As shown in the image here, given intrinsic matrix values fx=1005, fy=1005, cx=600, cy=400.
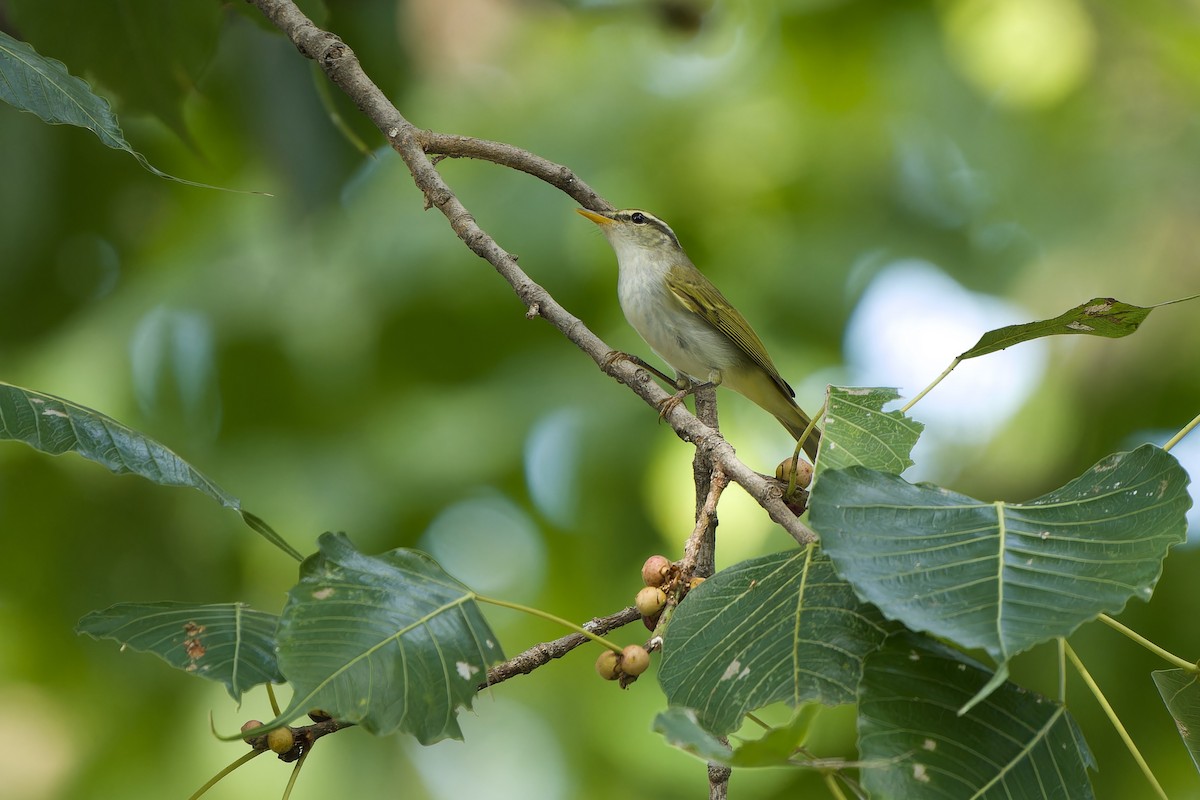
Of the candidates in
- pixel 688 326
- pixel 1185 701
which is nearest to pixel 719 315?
pixel 688 326

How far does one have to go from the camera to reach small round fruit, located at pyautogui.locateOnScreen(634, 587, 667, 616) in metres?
1.33

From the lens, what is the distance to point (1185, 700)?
1.26 m

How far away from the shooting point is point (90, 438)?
4.49 feet

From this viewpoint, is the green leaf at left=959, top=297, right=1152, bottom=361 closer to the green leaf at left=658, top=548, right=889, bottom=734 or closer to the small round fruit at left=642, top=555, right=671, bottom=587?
the green leaf at left=658, top=548, right=889, bottom=734

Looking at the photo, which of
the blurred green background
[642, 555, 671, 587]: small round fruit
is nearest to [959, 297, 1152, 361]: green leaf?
[642, 555, 671, 587]: small round fruit

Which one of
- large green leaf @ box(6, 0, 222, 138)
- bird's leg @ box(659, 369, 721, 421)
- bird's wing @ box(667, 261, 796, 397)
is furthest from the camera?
bird's wing @ box(667, 261, 796, 397)

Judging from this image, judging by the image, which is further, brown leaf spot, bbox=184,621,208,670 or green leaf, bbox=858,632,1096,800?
brown leaf spot, bbox=184,621,208,670

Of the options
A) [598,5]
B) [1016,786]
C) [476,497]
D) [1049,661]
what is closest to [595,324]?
[476,497]

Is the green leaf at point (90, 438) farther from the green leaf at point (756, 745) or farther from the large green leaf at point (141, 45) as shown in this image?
the large green leaf at point (141, 45)

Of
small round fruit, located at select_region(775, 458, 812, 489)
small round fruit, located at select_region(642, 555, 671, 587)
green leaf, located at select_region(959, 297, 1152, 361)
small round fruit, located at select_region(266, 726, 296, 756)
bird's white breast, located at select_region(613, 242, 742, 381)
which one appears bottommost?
small round fruit, located at select_region(266, 726, 296, 756)

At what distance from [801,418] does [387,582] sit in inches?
115

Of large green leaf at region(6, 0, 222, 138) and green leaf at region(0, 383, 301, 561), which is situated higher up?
large green leaf at region(6, 0, 222, 138)

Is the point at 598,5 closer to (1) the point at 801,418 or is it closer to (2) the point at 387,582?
(1) the point at 801,418

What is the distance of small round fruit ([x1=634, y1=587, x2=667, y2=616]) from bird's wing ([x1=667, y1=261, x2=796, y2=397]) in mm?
2409
